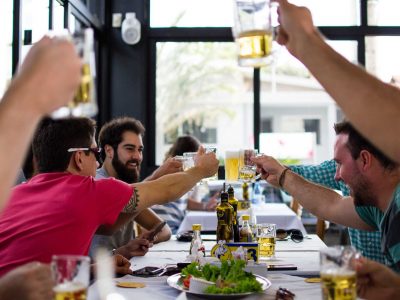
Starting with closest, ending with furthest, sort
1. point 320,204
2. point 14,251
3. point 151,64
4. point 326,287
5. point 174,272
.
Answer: point 326,287
point 14,251
point 174,272
point 320,204
point 151,64

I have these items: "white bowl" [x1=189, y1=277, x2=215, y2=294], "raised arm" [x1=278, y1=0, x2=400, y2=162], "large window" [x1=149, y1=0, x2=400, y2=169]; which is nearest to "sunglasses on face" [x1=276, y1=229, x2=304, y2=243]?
"white bowl" [x1=189, y1=277, x2=215, y2=294]

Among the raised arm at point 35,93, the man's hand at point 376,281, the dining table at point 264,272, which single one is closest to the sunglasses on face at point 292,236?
the dining table at point 264,272

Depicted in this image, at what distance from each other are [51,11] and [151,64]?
6.99 feet

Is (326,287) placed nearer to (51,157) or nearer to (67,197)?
(67,197)

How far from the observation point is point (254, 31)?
50.7 inches

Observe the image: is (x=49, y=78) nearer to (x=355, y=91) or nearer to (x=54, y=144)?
(x=355, y=91)

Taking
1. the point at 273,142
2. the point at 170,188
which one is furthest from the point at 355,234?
the point at 273,142

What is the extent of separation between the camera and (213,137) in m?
6.92

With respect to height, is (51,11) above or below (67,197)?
above

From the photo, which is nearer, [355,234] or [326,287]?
[326,287]

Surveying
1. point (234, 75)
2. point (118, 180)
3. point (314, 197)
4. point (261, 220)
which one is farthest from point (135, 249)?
point (234, 75)

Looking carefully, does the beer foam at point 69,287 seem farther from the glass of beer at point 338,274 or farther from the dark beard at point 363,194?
the dark beard at point 363,194

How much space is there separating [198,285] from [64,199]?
596 mm

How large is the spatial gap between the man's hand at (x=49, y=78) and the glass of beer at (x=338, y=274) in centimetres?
64
